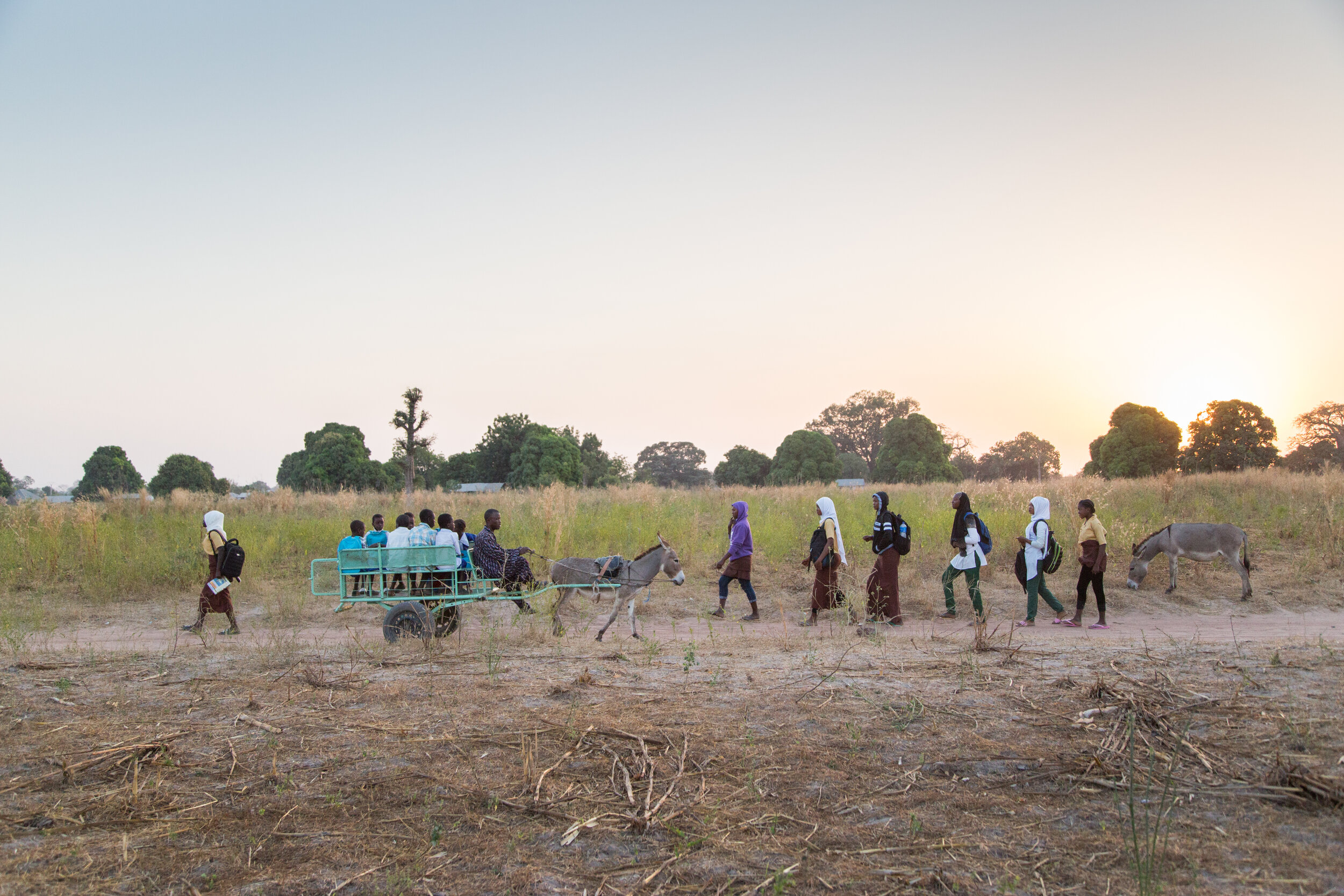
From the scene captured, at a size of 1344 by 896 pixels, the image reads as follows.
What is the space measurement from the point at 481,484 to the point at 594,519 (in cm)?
3739

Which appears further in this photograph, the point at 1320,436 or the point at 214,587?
the point at 1320,436

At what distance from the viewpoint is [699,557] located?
15.6 metres

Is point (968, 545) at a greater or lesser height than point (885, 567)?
greater

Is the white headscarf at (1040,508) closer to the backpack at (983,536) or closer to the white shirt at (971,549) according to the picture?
the backpack at (983,536)

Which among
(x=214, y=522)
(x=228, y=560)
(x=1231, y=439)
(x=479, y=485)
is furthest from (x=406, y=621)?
(x=479, y=485)

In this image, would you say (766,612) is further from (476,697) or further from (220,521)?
(220,521)

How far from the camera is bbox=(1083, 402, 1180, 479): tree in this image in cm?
3444

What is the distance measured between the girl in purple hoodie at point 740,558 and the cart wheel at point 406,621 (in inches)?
170

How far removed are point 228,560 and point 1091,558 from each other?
1155cm

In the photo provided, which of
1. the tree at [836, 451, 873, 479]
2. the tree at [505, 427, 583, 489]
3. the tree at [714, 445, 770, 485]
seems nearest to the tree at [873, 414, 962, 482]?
the tree at [714, 445, 770, 485]

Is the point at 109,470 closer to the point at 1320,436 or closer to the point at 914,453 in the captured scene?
the point at 914,453

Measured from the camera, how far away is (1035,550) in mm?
10969

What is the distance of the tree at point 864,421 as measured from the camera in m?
74.6

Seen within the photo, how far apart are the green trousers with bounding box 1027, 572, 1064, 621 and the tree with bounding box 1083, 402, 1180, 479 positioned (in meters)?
25.8
